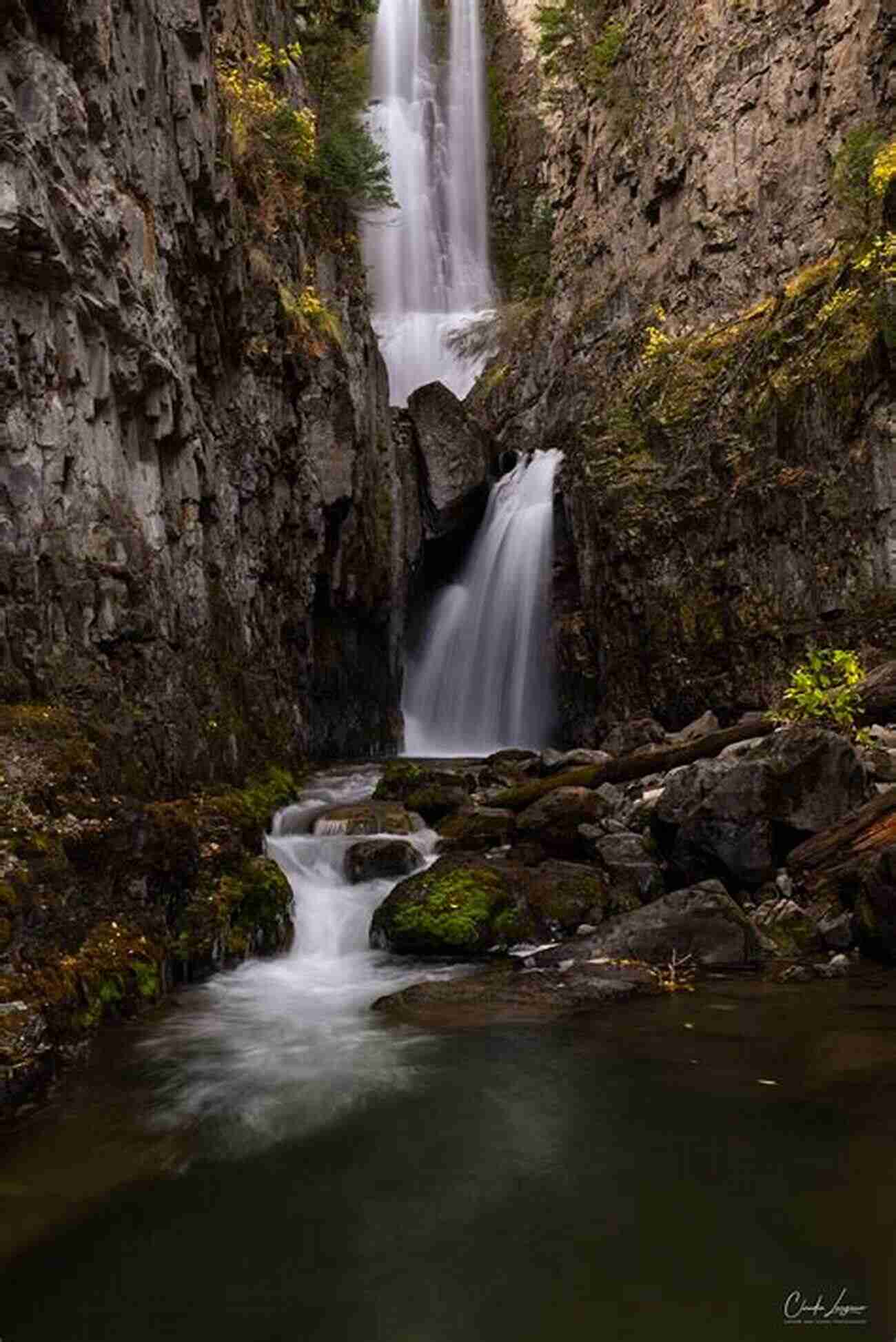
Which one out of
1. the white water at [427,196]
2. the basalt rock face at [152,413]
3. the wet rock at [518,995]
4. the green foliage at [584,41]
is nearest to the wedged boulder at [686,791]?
the wet rock at [518,995]

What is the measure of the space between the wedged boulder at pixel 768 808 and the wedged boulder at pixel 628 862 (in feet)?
1.03

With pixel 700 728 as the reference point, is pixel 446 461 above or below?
above

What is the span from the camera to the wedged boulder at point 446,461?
23.4 m

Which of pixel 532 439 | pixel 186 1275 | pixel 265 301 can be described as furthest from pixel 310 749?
pixel 186 1275

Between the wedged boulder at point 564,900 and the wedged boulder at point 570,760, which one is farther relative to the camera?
the wedged boulder at point 570,760

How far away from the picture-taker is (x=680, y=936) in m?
7.65

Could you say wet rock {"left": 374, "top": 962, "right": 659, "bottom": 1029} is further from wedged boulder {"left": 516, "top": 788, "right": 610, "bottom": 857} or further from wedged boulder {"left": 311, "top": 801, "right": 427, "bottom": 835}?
wedged boulder {"left": 311, "top": 801, "right": 427, "bottom": 835}

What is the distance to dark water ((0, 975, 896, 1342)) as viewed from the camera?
318 centimetres

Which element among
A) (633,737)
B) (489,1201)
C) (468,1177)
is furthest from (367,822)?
(489,1201)

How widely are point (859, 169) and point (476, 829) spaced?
14086mm

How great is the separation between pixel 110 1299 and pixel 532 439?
24738 mm

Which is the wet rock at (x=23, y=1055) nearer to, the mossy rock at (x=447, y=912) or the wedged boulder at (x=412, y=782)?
the mossy rock at (x=447, y=912)

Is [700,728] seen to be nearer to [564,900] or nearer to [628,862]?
[628,862]

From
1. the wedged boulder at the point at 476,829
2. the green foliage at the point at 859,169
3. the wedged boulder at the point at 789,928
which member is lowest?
the wedged boulder at the point at 476,829
